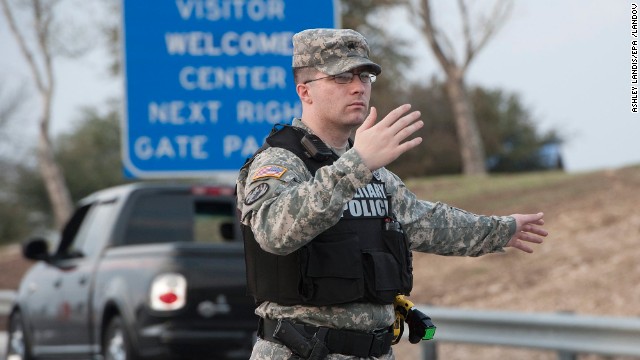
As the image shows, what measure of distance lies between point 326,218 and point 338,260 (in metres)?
0.46

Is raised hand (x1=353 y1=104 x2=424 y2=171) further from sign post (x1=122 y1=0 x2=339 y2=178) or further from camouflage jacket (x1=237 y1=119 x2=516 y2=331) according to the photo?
sign post (x1=122 y1=0 x2=339 y2=178)

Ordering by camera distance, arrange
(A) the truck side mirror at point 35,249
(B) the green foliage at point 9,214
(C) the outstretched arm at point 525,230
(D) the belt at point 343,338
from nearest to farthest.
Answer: (D) the belt at point 343,338 < (C) the outstretched arm at point 525,230 < (A) the truck side mirror at point 35,249 < (B) the green foliage at point 9,214

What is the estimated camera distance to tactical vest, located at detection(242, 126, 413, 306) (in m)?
4.44

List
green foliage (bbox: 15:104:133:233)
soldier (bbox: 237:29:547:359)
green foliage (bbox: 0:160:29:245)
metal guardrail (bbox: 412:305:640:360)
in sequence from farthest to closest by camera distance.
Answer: green foliage (bbox: 15:104:133:233) < green foliage (bbox: 0:160:29:245) < metal guardrail (bbox: 412:305:640:360) < soldier (bbox: 237:29:547:359)

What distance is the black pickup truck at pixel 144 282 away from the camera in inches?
390

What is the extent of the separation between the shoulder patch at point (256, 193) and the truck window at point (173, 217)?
6.46m

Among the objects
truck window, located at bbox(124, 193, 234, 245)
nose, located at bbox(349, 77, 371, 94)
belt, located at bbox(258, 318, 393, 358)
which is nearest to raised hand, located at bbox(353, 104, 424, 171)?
nose, located at bbox(349, 77, 371, 94)

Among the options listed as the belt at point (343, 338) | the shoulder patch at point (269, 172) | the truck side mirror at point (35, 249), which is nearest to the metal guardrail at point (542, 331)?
the truck side mirror at point (35, 249)

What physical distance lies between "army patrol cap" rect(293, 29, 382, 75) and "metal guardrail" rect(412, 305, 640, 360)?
4.79m

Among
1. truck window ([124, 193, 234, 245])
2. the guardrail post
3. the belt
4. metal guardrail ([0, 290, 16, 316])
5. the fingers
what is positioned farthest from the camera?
metal guardrail ([0, 290, 16, 316])

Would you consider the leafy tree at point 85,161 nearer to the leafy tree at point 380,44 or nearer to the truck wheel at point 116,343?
the leafy tree at point 380,44

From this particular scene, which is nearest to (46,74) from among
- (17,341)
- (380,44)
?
(380,44)

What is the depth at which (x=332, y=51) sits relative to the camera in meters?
4.50

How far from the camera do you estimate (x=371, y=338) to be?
461cm
